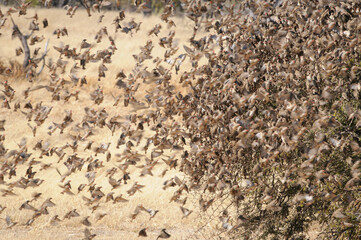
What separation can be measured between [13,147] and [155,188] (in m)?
5.86

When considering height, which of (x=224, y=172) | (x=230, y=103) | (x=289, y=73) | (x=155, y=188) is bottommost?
(x=155, y=188)

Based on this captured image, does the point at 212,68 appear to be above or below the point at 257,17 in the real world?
below

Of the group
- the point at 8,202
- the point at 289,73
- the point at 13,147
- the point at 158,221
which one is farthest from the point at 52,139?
the point at 289,73

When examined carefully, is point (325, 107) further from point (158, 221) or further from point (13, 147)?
point (13, 147)

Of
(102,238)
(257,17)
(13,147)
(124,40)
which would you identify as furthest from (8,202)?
(124,40)

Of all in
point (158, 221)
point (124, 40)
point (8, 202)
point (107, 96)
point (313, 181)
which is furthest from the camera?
point (124, 40)

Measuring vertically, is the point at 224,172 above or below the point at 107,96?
above

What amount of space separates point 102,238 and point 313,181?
17.1ft

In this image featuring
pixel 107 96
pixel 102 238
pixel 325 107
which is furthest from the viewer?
pixel 107 96

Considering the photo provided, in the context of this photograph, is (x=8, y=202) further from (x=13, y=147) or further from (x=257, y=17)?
(x=257, y=17)

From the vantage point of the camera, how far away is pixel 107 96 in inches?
742

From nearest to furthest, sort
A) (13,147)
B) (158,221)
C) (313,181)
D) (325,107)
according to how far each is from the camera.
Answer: (313,181) < (325,107) < (158,221) < (13,147)

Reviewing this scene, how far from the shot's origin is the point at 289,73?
513 cm

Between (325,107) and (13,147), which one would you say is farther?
(13,147)
